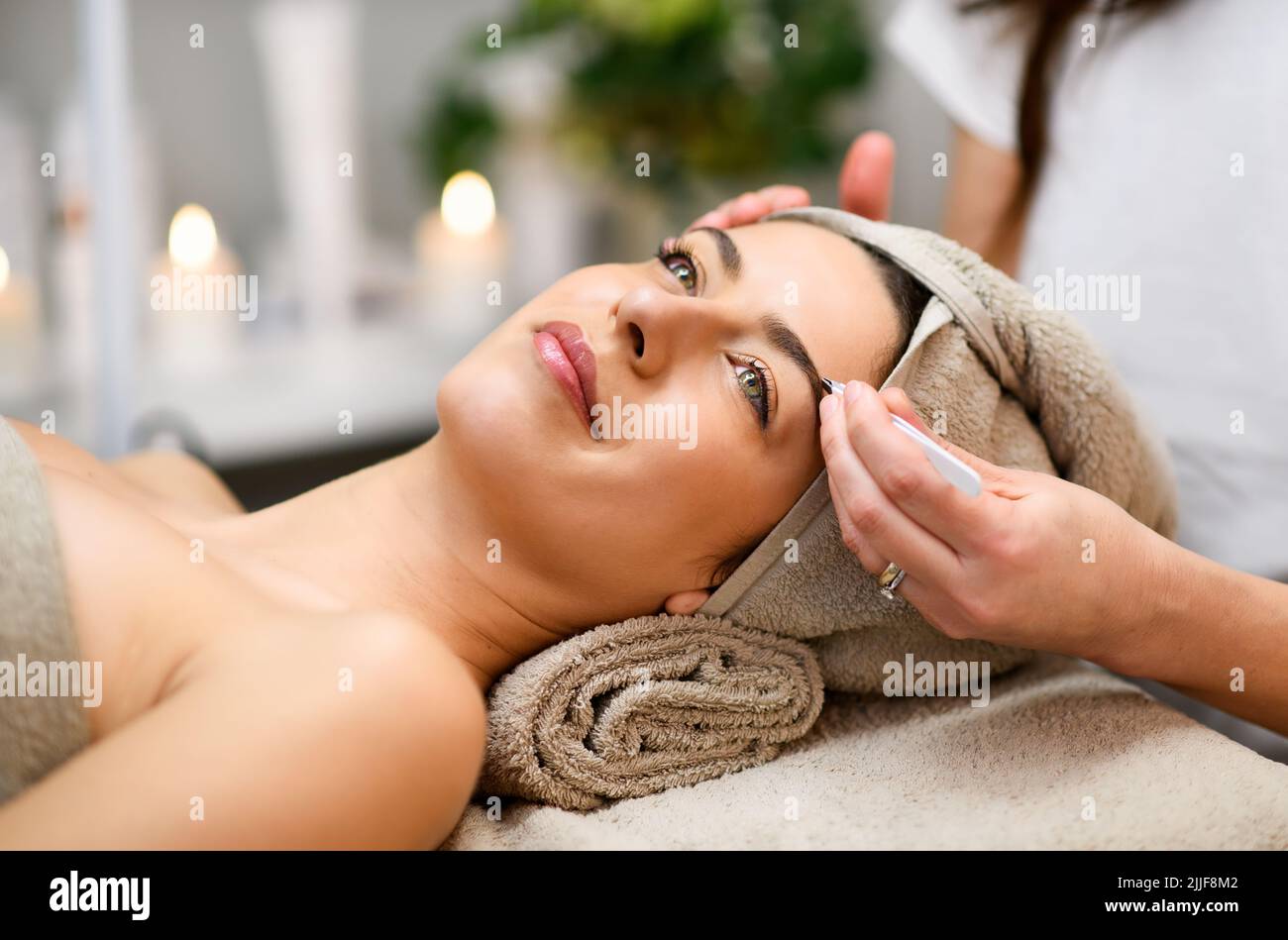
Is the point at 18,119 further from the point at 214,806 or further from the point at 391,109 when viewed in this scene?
the point at 214,806

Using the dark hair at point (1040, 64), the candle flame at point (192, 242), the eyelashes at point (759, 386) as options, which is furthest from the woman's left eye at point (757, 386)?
the candle flame at point (192, 242)

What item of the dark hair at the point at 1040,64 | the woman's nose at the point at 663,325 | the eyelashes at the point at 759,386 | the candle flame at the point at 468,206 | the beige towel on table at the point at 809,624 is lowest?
the beige towel on table at the point at 809,624

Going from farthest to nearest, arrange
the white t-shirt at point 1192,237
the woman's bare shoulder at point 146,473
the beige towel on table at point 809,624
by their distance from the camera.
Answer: the white t-shirt at point 1192,237
the woman's bare shoulder at point 146,473
the beige towel on table at point 809,624

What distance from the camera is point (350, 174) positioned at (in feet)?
6.41

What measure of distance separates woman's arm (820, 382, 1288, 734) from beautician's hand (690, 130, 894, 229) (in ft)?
1.28

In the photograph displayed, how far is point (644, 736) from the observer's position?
829mm

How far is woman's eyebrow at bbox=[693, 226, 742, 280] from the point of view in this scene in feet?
2.91

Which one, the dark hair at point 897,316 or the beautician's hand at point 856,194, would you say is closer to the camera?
the dark hair at point 897,316

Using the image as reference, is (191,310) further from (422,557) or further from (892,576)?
(892,576)

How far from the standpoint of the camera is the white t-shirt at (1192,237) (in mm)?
1068

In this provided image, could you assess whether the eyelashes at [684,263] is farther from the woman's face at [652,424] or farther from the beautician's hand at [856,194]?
the beautician's hand at [856,194]

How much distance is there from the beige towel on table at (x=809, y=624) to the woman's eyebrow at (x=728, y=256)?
134 mm

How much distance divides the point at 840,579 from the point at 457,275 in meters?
1.31

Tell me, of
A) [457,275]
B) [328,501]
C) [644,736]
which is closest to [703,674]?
[644,736]
